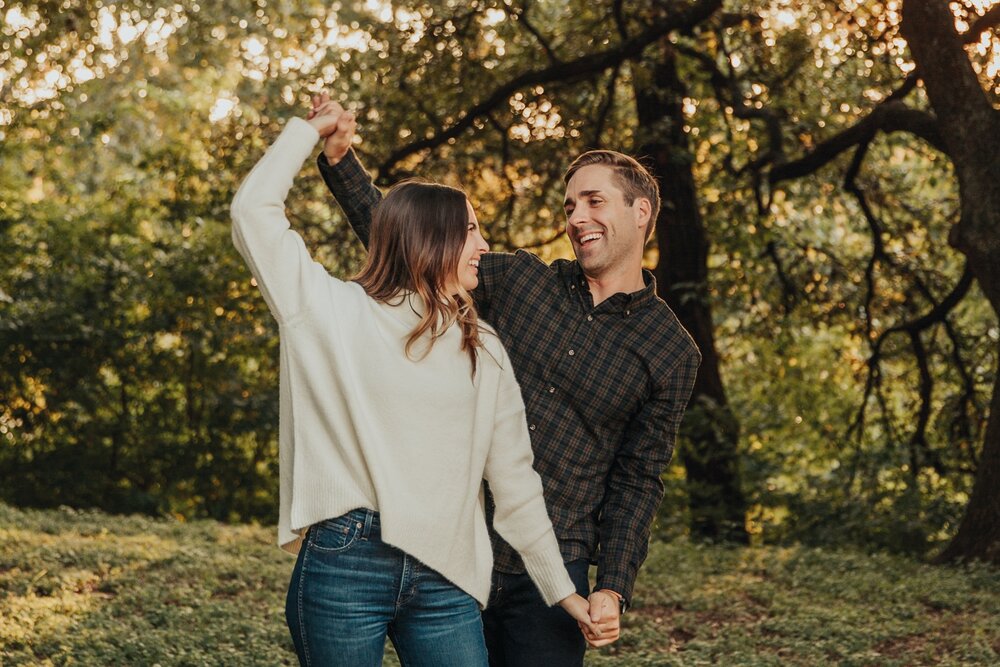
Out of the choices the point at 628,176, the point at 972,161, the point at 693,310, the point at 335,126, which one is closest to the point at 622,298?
the point at 628,176

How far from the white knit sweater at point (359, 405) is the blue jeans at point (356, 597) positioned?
0.04 m

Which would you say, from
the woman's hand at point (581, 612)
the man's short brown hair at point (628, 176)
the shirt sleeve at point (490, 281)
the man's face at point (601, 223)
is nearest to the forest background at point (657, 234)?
the man's short brown hair at point (628, 176)

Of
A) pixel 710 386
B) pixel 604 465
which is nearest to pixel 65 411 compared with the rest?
pixel 710 386

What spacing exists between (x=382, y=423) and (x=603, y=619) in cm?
77

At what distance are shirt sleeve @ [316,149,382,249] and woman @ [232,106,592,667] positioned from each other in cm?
45

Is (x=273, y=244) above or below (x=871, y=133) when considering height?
below

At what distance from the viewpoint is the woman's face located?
2.54 metres

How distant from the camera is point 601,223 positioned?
122 inches

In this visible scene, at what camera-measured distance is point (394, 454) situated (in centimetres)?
238

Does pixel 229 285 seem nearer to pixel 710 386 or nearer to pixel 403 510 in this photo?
pixel 710 386

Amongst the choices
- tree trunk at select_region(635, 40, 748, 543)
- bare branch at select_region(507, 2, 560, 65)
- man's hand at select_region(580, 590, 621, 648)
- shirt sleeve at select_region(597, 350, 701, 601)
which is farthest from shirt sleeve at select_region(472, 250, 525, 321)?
tree trunk at select_region(635, 40, 748, 543)

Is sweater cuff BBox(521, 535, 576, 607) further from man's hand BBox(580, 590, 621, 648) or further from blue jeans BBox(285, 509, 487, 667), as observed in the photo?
blue jeans BBox(285, 509, 487, 667)

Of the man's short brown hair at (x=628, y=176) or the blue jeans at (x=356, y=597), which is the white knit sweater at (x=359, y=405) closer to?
the blue jeans at (x=356, y=597)

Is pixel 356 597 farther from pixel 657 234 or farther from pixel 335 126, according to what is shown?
pixel 657 234
